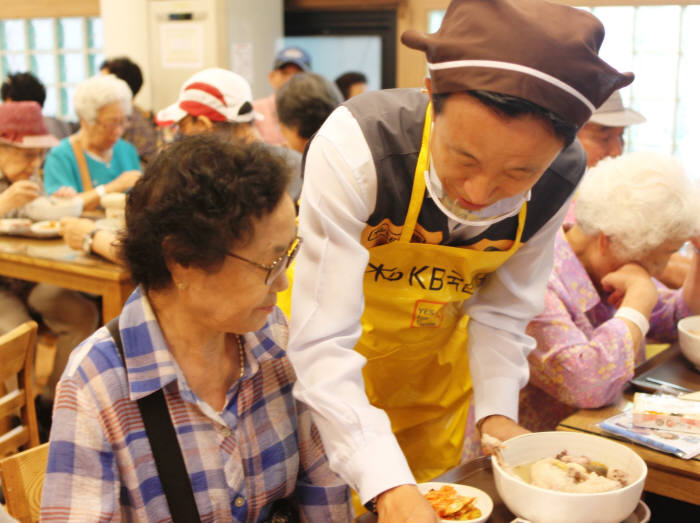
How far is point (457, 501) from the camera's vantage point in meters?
1.26

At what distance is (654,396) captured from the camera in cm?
172

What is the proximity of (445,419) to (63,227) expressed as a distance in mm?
1919

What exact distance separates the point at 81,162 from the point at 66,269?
1505mm

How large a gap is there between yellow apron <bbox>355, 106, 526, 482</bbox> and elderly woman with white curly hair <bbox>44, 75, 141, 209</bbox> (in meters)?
2.65

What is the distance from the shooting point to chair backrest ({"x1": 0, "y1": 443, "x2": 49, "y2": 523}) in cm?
149

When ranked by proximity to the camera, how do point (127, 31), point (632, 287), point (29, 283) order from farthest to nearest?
point (127, 31), point (29, 283), point (632, 287)

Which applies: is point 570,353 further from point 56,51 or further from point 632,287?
point 56,51

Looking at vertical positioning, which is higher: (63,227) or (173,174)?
(173,174)

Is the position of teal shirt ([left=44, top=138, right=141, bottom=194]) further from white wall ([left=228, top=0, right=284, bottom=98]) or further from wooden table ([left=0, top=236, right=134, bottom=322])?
white wall ([left=228, top=0, right=284, bottom=98])

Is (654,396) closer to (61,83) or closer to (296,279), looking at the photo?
(296,279)

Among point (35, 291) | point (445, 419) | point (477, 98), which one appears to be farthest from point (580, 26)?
point (35, 291)

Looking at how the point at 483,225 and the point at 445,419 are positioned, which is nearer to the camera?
the point at 483,225

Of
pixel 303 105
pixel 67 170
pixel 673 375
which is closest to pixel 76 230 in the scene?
pixel 303 105

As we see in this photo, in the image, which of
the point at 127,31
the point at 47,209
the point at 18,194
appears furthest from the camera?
the point at 127,31
